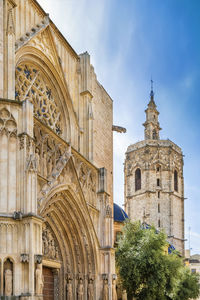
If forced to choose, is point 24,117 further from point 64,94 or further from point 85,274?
point 85,274

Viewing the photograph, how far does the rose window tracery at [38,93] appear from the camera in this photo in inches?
690

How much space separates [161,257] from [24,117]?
11.6 meters

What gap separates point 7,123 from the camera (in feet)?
46.2

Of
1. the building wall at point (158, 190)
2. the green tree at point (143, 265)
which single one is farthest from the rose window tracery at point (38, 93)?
the building wall at point (158, 190)

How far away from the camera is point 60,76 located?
1977 centimetres

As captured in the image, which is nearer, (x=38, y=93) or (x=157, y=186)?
(x=38, y=93)

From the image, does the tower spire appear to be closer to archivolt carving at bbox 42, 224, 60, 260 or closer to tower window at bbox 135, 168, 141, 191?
tower window at bbox 135, 168, 141, 191

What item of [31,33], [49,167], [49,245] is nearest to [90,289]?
[49,245]

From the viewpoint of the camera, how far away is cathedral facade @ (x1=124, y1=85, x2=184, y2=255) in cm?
6153

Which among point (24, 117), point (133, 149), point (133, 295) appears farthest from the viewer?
point (133, 149)

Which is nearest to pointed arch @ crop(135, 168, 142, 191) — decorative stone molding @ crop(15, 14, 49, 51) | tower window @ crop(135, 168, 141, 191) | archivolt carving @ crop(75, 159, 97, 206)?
tower window @ crop(135, 168, 141, 191)

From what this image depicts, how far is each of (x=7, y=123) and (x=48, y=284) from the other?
21.4 feet

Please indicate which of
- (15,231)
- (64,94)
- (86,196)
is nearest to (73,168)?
(86,196)

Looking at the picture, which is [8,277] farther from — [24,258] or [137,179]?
[137,179]
